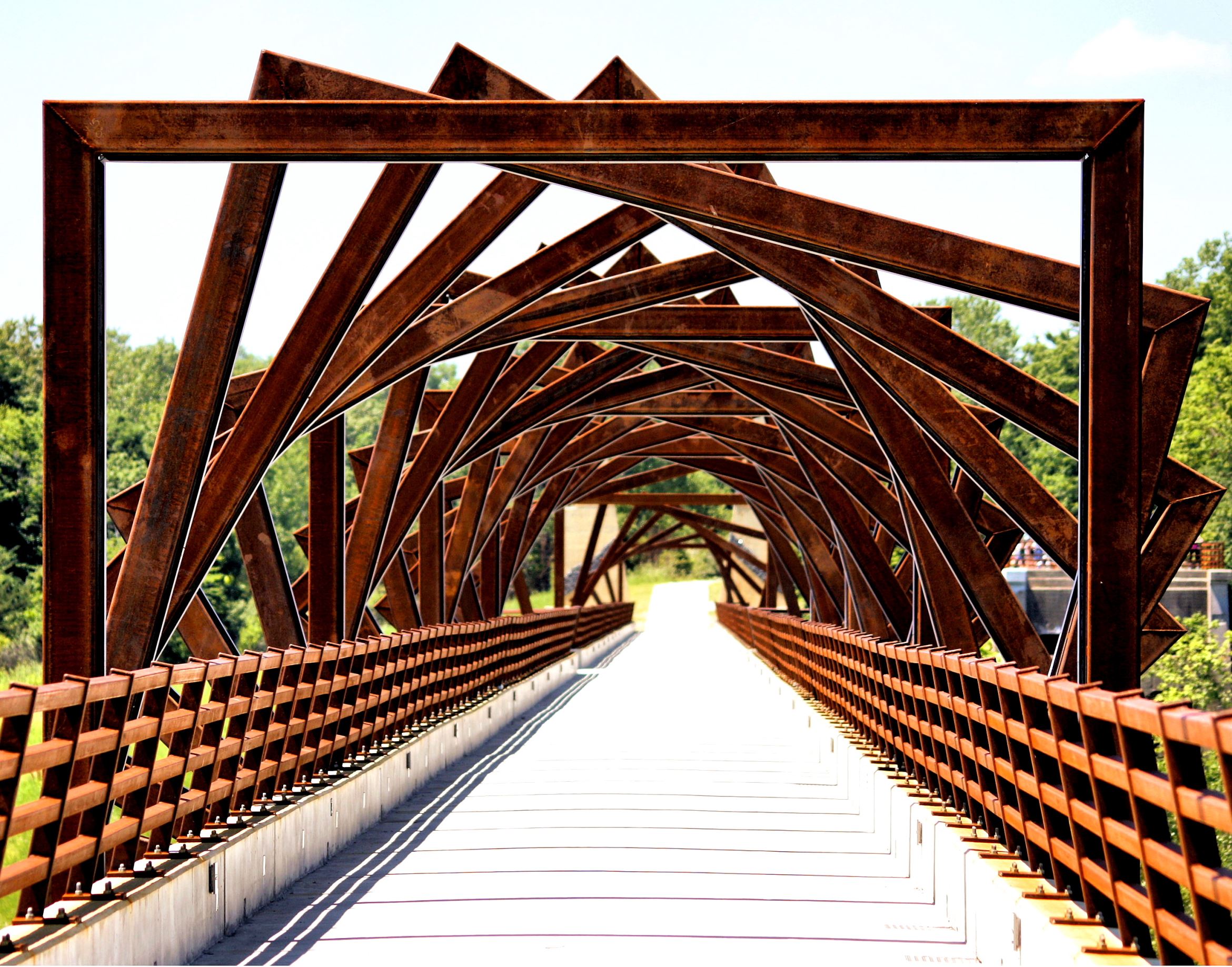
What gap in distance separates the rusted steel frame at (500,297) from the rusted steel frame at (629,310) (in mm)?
251

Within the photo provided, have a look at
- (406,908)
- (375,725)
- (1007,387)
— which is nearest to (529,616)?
(375,725)

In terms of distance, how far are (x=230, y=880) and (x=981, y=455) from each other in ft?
18.6

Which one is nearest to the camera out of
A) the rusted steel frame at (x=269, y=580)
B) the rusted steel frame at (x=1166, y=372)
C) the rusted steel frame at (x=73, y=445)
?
the rusted steel frame at (x=73, y=445)

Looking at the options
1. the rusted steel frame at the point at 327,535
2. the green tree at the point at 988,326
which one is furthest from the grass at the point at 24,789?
the green tree at the point at 988,326

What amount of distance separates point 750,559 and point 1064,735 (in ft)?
145

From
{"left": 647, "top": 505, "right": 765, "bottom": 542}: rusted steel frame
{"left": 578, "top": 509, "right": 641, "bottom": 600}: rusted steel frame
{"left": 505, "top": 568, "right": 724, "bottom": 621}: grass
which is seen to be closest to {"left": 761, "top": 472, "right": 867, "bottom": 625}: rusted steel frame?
{"left": 647, "top": 505, "right": 765, "bottom": 542}: rusted steel frame

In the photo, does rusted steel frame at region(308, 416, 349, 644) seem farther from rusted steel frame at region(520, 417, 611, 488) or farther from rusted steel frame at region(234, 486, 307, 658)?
rusted steel frame at region(520, 417, 611, 488)

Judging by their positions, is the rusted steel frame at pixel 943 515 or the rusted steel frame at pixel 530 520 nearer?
the rusted steel frame at pixel 943 515

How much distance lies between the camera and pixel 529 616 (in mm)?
22656

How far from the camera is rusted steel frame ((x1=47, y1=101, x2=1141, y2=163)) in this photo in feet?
22.7

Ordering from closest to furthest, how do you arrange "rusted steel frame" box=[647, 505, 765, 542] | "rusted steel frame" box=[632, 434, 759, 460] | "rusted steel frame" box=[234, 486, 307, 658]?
"rusted steel frame" box=[234, 486, 307, 658]
"rusted steel frame" box=[632, 434, 759, 460]
"rusted steel frame" box=[647, 505, 765, 542]

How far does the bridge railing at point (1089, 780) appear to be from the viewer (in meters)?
3.88

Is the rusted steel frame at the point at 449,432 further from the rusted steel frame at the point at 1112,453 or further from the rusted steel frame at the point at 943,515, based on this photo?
the rusted steel frame at the point at 1112,453

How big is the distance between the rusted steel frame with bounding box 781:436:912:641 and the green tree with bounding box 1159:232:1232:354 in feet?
209
